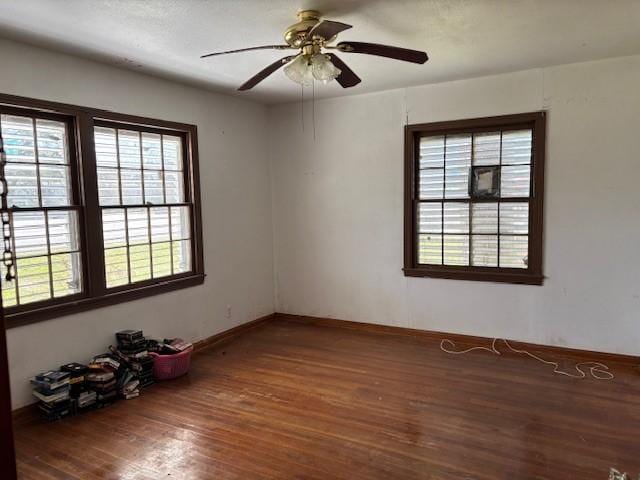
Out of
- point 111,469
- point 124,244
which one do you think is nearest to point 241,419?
point 111,469

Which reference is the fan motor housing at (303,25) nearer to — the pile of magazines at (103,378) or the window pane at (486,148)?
the window pane at (486,148)

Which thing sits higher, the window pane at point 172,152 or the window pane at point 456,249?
the window pane at point 172,152

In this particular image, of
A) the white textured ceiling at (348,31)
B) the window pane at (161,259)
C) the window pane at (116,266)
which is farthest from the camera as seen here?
the window pane at (161,259)

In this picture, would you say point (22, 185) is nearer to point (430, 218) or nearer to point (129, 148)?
point (129, 148)

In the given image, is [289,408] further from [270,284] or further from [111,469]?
[270,284]

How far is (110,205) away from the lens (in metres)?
3.74

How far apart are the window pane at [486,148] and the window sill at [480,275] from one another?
3.61 ft

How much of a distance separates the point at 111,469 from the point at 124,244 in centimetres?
193

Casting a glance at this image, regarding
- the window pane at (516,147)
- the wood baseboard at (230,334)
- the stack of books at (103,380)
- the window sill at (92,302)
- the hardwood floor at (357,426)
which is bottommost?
the hardwood floor at (357,426)

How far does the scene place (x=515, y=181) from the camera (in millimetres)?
4281

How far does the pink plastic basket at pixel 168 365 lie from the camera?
3730 mm

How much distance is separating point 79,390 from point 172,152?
7.52ft

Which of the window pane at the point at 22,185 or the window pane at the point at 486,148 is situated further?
the window pane at the point at 486,148

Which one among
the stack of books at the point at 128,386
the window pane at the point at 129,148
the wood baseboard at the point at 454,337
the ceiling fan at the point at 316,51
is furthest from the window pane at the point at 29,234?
the wood baseboard at the point at 454,337
